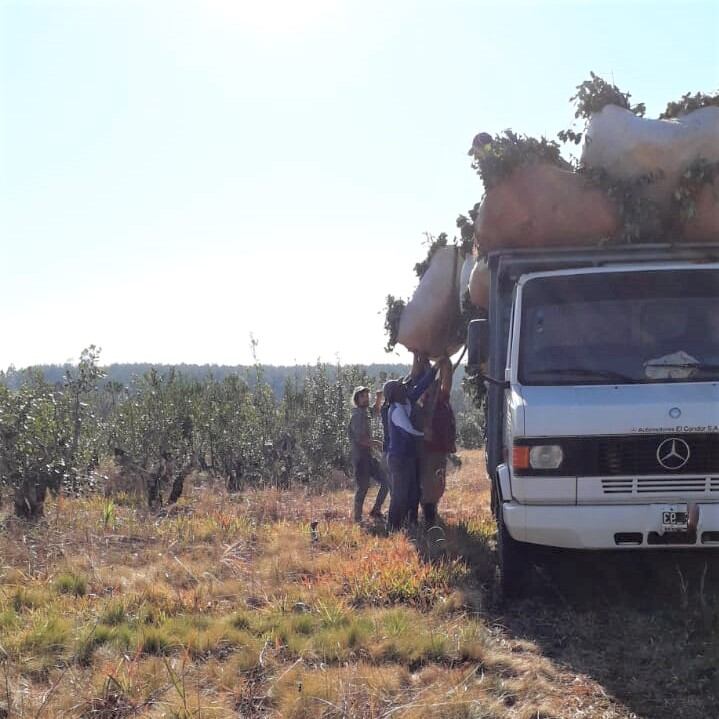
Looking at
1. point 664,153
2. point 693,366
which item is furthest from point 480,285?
point 693,366

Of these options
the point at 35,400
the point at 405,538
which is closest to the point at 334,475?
the point at 35,400

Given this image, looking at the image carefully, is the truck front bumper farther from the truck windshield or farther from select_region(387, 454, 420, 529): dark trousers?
select_region(387, 454, 420, 529): dark trousers

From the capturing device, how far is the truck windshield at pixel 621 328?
458cm

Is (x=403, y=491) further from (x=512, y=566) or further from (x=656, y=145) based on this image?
(x=656, y=145)

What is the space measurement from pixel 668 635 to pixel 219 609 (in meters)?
2.91

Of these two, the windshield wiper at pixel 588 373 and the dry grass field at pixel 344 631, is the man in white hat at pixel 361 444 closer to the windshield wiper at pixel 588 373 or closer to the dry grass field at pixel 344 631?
the dry grass field at pixel 344 631

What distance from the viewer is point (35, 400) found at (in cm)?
884

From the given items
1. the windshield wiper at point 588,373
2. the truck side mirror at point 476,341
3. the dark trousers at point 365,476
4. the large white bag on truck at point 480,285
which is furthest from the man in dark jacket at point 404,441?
the windshield wiper at point 588,373

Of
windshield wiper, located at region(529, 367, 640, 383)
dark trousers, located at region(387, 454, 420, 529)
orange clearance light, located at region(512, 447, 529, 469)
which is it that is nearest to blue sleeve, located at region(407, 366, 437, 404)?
dark trousers, located at region(387, 454, 420, 529)

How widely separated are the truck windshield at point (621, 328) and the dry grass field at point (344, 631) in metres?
1.55

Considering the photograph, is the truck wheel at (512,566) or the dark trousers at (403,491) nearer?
the truck wheel at (512,566)

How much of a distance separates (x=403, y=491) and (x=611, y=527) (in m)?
3.15

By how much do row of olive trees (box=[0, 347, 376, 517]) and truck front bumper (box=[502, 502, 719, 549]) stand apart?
20.3ft

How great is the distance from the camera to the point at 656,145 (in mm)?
5039
